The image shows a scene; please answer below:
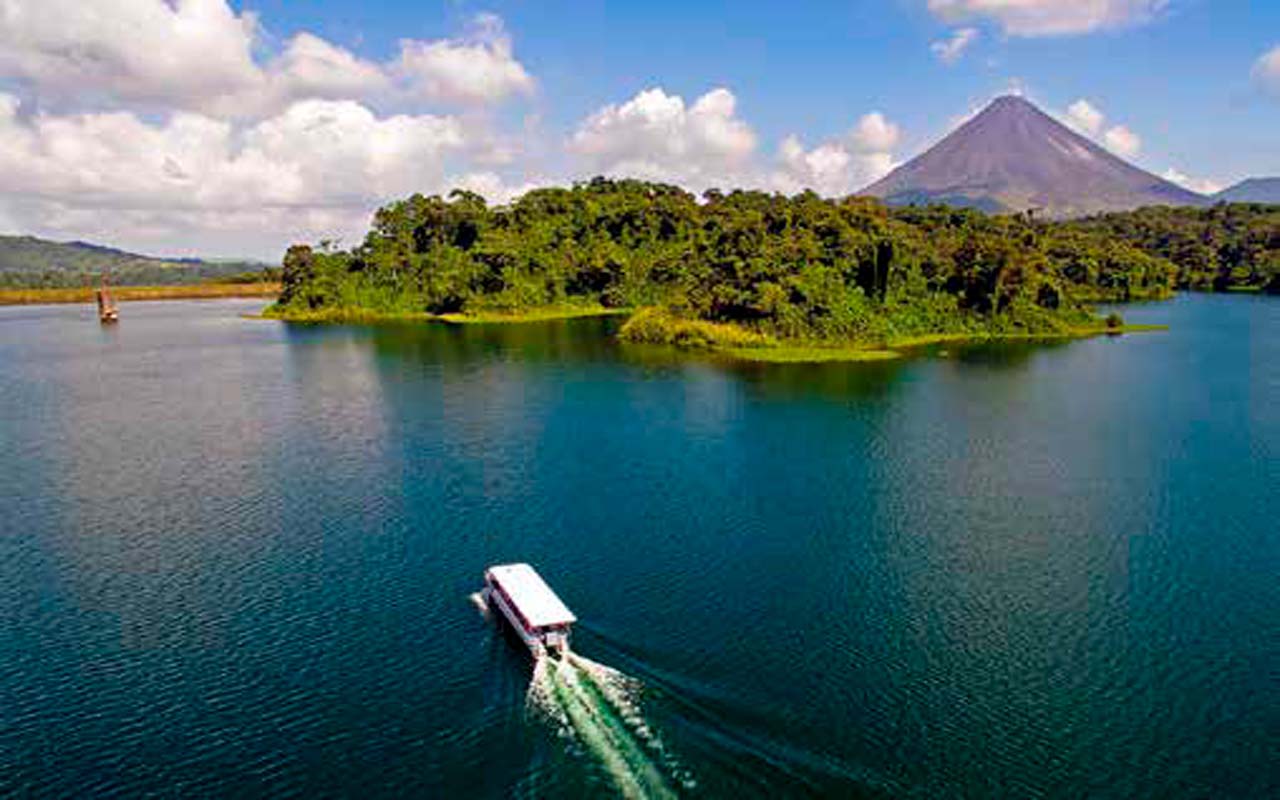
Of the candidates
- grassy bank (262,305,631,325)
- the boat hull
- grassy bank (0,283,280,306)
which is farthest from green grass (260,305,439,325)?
the boat hull

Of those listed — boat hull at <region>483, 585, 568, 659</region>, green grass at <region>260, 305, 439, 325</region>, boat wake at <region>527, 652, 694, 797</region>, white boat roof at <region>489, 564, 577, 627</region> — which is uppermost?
green grass at <region>260, 305, 439, 325</region>

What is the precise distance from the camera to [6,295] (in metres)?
186

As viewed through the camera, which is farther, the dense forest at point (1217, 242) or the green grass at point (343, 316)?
the dense forest at point (1217, 242)

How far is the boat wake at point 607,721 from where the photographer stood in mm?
19406

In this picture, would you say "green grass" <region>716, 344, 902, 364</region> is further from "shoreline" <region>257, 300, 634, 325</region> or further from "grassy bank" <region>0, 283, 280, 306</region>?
"grassy bank" <region>0, 283, 280, 306</region>

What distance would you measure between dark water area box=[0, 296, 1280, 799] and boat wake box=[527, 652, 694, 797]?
0.13 metres

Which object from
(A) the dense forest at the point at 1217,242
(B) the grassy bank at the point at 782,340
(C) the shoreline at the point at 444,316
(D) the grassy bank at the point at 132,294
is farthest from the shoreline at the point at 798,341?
(D) the grassy bank at the point at 132,294

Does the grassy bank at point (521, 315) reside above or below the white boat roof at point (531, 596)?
above

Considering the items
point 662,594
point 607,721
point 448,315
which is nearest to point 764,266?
point 448,315

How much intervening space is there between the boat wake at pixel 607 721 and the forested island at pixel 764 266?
6336cm

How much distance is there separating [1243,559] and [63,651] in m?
43.4

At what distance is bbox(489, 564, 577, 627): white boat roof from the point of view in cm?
2405

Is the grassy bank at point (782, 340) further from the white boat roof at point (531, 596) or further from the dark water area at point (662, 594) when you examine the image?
the white boat roof at point (531, 596)

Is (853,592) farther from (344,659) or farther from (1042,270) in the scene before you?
(1042,270)
